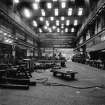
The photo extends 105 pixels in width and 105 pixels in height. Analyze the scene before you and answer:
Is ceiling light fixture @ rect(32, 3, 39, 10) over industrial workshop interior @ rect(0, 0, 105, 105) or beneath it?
over

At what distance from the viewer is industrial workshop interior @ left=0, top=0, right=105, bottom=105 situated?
3.21m

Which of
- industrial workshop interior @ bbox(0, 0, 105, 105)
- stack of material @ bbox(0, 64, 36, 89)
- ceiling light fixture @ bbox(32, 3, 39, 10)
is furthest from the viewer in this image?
ceiling light fixture @ bbox(32, 3, 39, 10)

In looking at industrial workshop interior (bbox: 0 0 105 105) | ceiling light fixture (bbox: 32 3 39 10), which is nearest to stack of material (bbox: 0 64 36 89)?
industrial workshop interior (bbox: 0 0 105 105)

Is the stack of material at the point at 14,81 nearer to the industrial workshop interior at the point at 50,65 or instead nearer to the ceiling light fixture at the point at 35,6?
the industrial workshop interior at the point at 50,65

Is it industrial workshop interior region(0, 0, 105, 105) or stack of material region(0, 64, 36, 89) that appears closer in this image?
industrial workshop interior region(0, 0, 105, 105)

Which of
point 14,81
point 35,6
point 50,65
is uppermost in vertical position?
point 35,6

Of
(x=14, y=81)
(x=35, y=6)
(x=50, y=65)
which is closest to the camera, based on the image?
(x=14, y=81)

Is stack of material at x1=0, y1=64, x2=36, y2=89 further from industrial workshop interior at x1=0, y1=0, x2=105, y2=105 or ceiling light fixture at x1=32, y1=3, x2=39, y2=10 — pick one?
ceiling light fixture at x1=32, y1=3, x2=39, y2=10

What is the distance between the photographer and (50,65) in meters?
11.9

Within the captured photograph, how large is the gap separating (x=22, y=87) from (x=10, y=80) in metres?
1.01

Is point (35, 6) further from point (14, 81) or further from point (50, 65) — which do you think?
point (14, 81)

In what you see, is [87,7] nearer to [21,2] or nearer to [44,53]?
[21,2]

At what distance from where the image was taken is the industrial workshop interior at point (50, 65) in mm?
3205

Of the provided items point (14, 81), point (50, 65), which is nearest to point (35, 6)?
point (50, 65)
